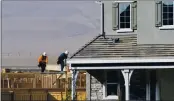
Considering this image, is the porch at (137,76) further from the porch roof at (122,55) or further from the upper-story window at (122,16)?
the upper-story window at (122,16)

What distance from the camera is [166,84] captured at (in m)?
22.9

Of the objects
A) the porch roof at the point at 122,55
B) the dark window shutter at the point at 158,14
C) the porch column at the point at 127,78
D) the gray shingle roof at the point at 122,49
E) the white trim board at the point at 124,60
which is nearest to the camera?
the porch column at the point at 127,78

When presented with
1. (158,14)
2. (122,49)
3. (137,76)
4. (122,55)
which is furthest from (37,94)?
(158,14)

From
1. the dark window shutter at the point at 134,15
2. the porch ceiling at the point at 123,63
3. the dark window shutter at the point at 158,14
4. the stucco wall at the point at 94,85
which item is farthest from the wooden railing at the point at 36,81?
the dark window shutter at the point at 158,14

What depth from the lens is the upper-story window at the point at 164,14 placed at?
22.0m

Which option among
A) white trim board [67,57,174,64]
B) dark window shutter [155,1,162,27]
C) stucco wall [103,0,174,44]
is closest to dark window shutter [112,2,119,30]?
stucco wall [103,0,174,44]

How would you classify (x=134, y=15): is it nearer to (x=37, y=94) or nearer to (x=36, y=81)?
(x=37, y=94)

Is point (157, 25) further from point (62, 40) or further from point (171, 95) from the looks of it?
point (62, 40)

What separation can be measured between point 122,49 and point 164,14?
2199 mm

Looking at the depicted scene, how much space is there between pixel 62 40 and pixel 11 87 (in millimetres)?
42800

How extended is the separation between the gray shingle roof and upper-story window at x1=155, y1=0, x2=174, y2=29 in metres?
0.84

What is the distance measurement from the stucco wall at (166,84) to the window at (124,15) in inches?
96.0

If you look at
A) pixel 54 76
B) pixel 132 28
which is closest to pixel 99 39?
pixel 132 28

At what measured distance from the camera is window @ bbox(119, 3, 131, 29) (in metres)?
23.2
